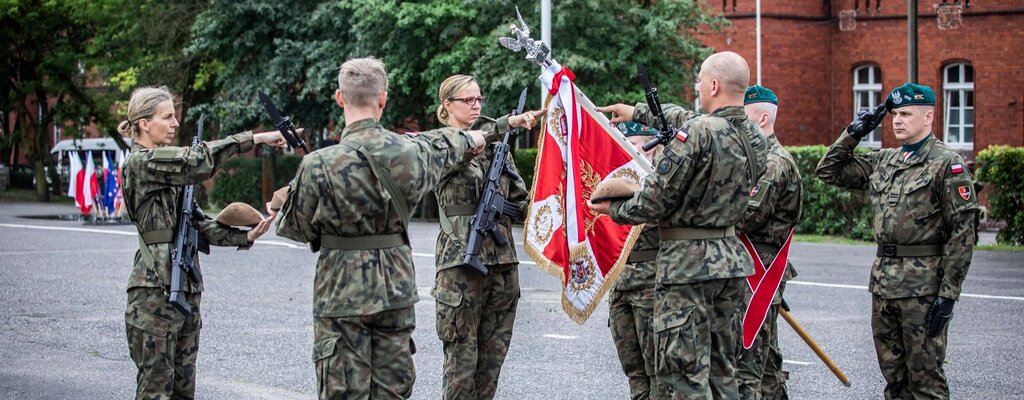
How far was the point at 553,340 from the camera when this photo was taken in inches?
419

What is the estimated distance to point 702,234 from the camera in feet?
20.1

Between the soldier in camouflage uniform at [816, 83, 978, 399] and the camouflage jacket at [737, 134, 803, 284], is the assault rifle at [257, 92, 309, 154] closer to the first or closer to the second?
the camouflage jacket at [737, 134, 803, 284]

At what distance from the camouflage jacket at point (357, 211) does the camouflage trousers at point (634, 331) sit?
176 centimetres

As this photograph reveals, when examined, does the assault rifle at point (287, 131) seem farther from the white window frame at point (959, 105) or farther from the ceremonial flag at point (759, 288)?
the white window frame at point (959, 105)

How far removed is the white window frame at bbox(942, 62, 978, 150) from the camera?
33844 millimetres

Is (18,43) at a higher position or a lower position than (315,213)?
higher

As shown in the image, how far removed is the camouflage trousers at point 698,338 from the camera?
5.99 m

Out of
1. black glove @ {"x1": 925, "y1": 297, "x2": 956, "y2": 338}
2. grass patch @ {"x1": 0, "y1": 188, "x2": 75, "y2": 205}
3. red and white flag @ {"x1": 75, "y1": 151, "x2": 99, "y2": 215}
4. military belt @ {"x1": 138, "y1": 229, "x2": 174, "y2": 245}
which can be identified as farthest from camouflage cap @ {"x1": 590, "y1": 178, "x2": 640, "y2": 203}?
grass patch @ {"x1": 0, "y1": 188, "x2": 75, "y2": 205}

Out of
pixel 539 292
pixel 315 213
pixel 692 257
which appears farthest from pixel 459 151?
pixel 539 292

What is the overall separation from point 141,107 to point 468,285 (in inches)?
82.8

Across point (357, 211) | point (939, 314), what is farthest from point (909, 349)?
point (357, 211)

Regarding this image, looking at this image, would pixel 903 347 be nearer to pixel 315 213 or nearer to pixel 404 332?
pixel 404 332

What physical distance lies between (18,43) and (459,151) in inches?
1495

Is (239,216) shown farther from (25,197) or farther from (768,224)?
(25,197)
